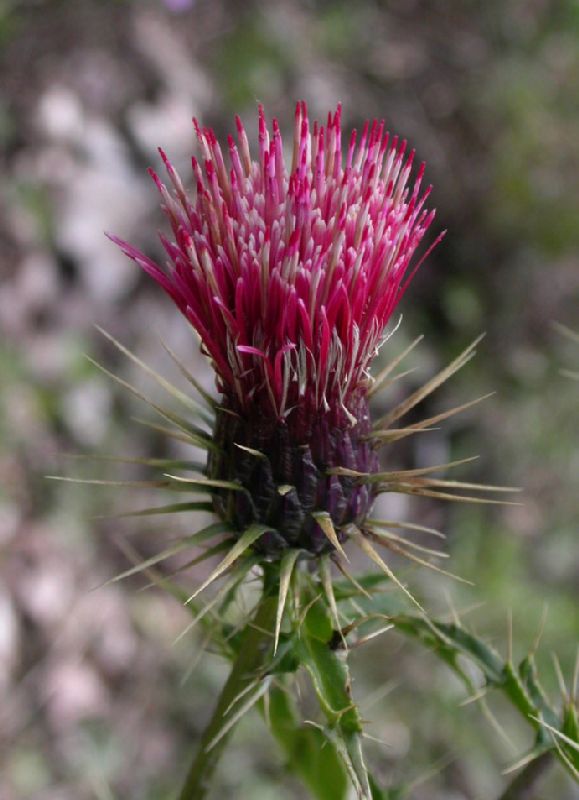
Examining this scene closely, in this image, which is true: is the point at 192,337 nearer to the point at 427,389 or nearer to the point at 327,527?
the point at 427,389

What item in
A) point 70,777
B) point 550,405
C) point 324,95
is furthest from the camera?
point 324,95

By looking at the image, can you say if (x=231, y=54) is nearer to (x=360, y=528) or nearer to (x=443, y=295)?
(x=443, y=295)

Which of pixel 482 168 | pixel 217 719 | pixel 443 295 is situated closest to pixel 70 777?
pixel 217 719

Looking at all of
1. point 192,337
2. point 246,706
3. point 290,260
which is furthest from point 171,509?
point 192,337

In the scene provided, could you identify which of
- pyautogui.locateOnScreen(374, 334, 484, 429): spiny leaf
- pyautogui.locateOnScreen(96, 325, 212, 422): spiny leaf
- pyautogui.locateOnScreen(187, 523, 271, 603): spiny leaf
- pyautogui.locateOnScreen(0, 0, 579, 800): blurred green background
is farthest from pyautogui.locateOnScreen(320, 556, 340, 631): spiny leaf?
pyautogui.locateOnScreen(0, 0, 579, 800): blurred green background

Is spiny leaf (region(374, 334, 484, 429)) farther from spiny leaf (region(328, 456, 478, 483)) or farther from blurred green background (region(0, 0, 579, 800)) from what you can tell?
blurred green background (region(0, 0, 579, 800))

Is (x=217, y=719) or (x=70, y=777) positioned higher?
(x=217, y=719)

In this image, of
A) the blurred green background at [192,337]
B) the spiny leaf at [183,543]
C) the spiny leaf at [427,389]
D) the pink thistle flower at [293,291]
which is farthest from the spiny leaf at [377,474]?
the blurred green background at [192,337]
